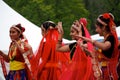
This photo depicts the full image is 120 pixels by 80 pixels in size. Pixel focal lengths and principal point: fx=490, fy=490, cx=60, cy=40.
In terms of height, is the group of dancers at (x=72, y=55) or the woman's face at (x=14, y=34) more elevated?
the woman's face at (x=14, y=34)

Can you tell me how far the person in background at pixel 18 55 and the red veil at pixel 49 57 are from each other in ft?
2.81

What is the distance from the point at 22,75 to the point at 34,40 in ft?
7.66

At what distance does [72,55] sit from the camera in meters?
6.18

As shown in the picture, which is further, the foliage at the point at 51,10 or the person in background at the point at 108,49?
the foliage at the point at 51,10

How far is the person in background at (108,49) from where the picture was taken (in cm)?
529

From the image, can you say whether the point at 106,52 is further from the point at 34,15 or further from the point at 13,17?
the point at 34,15

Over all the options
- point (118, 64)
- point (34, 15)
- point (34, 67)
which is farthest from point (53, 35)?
point (34, 15)

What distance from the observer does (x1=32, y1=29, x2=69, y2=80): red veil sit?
775 centimetres

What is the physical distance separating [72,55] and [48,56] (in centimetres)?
166

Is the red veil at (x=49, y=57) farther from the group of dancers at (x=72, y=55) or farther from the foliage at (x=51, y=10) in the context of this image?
the foliage at (x=51, y=10)

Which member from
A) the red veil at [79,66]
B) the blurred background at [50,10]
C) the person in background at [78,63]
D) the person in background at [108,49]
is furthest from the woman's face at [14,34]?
the blurred background at [50,10]

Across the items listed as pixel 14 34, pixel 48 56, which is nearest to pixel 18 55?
pixel 14 34

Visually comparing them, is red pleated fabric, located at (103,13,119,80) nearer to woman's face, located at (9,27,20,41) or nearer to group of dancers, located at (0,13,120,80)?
group of dancers, located at (0,13,120,80)

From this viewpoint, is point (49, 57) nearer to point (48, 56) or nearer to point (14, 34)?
point (48, 56)
